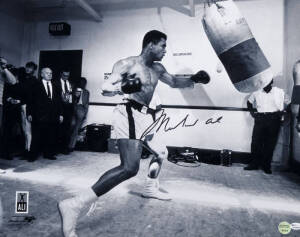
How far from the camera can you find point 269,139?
4.16 metres

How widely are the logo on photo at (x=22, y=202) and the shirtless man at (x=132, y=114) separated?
0.34m

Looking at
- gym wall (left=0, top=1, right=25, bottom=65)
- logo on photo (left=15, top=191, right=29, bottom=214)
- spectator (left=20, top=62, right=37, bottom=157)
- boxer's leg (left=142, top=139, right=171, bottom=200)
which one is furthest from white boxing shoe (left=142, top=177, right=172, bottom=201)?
gym wall (left=0, top=1, right=25, bottom=65)

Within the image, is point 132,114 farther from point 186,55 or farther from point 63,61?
point 63,61

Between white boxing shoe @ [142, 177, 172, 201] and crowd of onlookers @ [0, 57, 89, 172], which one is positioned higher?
crowd of onlookers @ [0, 57, 89, 172]

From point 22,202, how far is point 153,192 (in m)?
1.20

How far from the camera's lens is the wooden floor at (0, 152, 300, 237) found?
1.74 meters

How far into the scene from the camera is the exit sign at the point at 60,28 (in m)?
6.03

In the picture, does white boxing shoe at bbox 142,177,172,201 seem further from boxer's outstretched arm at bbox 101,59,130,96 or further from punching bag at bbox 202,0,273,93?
punching bag at bbox 202,0,273,93

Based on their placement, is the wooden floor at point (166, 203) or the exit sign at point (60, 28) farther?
the exit sign at point (60, 28)

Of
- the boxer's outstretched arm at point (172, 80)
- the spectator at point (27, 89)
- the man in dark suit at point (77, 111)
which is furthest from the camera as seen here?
the man in dark suit at point (77, 111)

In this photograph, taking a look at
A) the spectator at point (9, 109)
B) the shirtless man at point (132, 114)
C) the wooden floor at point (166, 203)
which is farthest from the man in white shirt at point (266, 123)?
the spectator at point (9, 109)

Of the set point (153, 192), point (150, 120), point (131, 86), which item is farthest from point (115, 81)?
point (153, 192)

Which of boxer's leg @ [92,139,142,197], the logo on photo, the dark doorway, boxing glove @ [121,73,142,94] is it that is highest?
the dark doorway

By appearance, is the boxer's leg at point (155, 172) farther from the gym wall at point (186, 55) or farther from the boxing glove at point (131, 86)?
the gym wall at point (186, 55)
